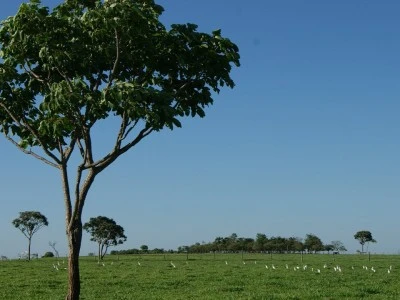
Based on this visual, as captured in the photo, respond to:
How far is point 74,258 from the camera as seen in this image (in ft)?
46.8

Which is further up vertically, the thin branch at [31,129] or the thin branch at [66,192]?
the thin branch at [31,129]

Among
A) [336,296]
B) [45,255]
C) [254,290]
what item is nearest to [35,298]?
[254,290]

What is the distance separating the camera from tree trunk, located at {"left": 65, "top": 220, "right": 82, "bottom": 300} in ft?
46.8

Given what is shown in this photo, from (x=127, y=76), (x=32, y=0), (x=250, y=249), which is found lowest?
(x=250, y=249)

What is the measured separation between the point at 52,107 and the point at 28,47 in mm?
2426

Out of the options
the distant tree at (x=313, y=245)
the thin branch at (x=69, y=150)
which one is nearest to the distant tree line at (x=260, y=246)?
the distant tree at (x=313, y=245)

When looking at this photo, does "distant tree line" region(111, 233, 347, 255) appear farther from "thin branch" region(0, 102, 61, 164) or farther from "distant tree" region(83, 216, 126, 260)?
"thin branch" region(0, 102, 61, 164)

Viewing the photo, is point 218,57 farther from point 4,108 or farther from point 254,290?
point 254,290

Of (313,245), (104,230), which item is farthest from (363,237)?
(104,230)

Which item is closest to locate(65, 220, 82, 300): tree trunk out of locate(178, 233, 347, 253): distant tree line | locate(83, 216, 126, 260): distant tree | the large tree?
the large tree

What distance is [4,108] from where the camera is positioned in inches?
585

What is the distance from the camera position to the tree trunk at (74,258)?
14273 millimetres

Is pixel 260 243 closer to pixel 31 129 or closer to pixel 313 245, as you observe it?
pixel 313 245

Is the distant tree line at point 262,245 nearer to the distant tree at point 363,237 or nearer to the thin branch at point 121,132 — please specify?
the distant tree at point 363,237
